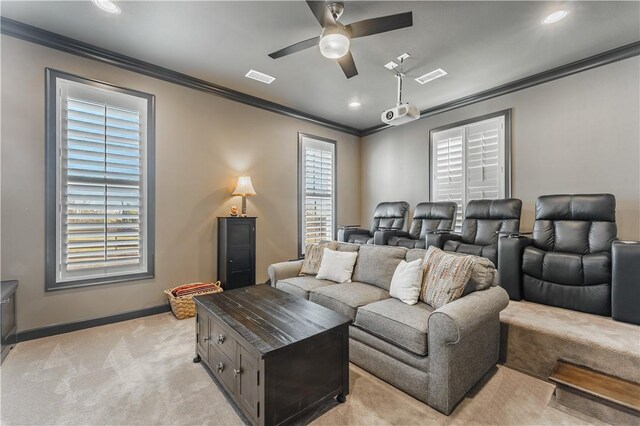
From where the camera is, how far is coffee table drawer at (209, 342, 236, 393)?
1808 mm

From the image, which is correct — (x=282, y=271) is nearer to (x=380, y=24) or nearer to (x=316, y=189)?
(x=316, y=189)

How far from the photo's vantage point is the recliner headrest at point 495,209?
3.52 m

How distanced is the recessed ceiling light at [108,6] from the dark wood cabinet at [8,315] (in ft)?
8.18

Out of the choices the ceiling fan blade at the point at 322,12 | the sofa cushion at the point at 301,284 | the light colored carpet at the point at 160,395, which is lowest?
the light colored carpet at the point at 160,395

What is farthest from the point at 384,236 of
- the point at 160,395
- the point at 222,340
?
the point at 160,395

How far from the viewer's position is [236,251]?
386 cm

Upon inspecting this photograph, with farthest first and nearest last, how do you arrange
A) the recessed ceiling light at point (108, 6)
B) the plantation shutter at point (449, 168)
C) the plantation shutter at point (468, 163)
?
1. the plantation shutter at point (449, 168)
2. the plantation shutter at point (468, 163)
3. the recessed ceiling light at point (108, 6)

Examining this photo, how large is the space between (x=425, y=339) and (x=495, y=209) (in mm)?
2609

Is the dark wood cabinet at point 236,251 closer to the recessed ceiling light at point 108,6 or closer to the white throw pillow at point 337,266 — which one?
the white throw pillow at point 337,266

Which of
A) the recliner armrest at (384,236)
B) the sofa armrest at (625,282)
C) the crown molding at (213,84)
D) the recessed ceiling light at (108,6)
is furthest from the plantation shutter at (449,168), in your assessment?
the recessed ceiling light at (108,6)

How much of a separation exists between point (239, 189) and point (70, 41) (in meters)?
2.27

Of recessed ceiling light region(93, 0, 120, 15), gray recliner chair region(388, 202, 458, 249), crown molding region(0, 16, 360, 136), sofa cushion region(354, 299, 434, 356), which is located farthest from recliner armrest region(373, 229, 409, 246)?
recessed ceiling light region(93, 0, 120, 15)

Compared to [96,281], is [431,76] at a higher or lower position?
higher

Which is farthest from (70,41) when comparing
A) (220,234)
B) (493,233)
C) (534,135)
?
(534,135)
